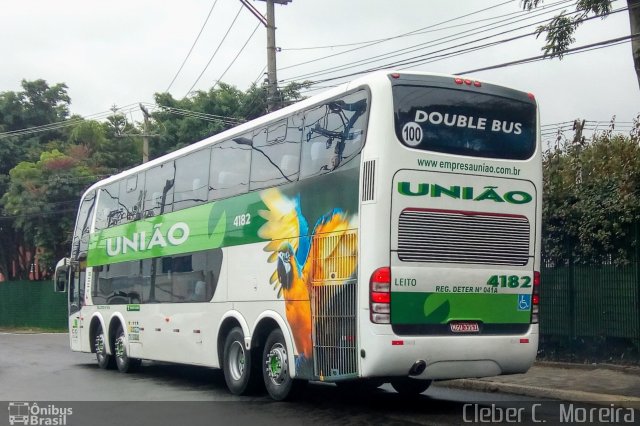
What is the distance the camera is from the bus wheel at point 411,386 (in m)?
12.4

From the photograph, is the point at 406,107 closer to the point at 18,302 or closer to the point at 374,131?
the point at 374,131

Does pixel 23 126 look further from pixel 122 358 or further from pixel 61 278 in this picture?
pixel 122 358

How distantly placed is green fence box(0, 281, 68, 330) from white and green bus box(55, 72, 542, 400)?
27139 mm

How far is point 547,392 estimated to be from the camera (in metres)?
12.5

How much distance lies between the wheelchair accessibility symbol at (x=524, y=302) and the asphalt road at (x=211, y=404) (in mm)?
1317

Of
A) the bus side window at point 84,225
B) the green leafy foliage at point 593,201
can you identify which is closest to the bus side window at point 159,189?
the bus side window at point 84,225

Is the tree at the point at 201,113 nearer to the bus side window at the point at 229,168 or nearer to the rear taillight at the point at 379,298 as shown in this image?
the bus side window at the point at 229,168

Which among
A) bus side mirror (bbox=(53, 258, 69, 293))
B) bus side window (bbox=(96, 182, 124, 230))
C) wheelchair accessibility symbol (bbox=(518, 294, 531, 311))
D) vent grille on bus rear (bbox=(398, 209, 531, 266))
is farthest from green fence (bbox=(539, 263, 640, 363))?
bus side mirror (bbox=(53, 258, 69, 293))

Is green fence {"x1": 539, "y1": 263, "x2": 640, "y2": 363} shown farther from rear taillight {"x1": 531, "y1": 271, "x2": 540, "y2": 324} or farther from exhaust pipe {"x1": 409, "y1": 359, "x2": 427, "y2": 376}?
exhaust pipe {"x1": 409, "y1": 359, "x2": 427, "y2": 376}

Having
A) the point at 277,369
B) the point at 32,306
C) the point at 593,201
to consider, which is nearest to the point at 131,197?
the point at 277,369

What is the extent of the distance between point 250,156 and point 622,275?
269 inches

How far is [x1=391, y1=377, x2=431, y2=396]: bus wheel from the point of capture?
1241 cm

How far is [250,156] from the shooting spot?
12.9 meters

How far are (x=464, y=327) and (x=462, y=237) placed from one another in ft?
3.58
